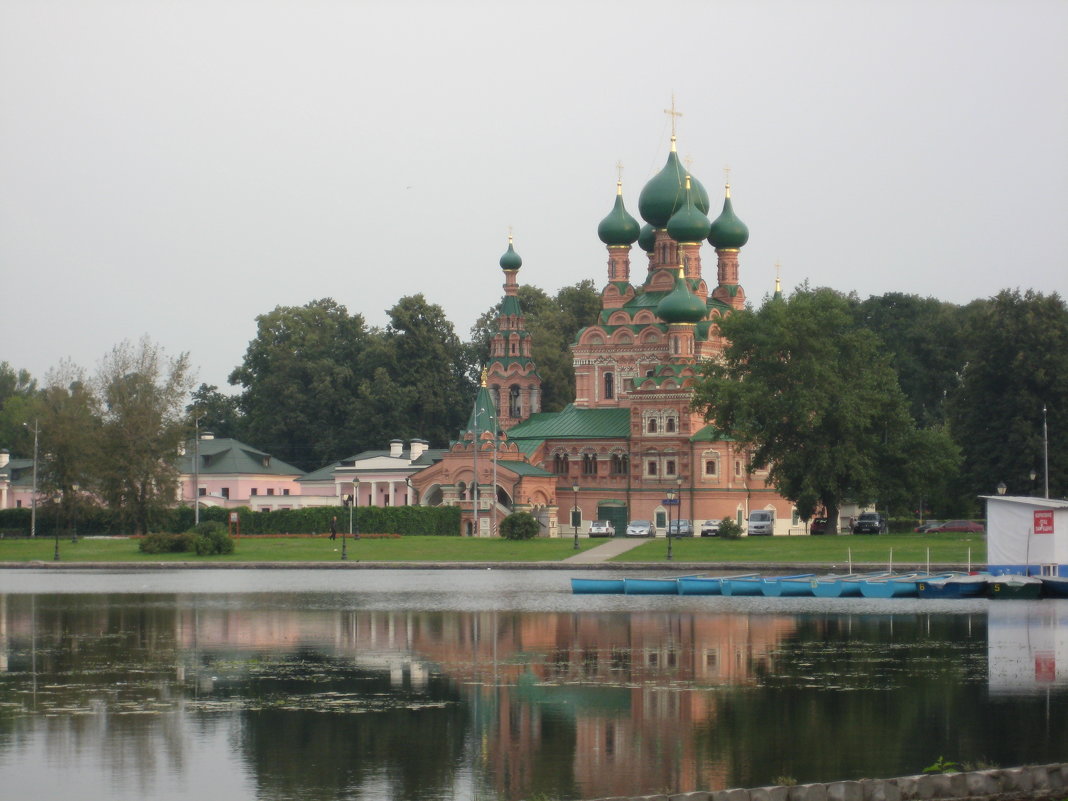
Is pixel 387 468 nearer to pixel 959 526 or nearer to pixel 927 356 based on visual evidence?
pixel 927 356

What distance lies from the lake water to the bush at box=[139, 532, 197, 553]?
2901cm

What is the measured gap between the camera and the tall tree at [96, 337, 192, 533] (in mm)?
79250

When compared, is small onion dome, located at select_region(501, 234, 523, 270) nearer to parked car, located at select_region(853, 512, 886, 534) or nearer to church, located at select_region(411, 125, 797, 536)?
church, located at select_region(411, 125, 797, 536)

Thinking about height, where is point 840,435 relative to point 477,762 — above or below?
above

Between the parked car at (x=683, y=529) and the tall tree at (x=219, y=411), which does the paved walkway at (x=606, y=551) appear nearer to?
the parked car at (x=683, y=529)

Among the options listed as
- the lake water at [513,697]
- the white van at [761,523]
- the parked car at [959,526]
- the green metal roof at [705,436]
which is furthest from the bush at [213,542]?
the parked car at [959,526]

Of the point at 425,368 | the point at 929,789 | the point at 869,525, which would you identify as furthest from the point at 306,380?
the point at 929,789

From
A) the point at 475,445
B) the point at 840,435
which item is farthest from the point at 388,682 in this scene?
the point at 475,445

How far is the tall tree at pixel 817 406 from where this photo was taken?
2707 inches

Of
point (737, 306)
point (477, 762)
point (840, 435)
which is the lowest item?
point (477, 762)

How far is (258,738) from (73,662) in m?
9.75

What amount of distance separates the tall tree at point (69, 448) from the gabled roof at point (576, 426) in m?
23.6

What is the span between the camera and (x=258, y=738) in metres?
21.2

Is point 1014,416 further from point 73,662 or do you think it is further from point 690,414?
point 73,662
